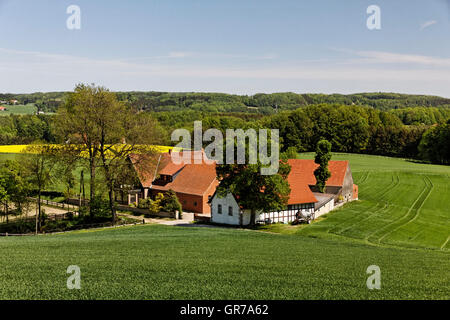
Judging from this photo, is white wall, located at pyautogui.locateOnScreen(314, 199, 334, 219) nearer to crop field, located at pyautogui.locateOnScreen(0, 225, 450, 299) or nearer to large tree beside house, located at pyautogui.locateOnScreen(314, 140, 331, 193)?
large tree beside house, located at pyautogui.locateOnScreen(314, 140, 331, 193)

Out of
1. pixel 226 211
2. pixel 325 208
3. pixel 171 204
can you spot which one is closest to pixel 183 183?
pixel 171 204

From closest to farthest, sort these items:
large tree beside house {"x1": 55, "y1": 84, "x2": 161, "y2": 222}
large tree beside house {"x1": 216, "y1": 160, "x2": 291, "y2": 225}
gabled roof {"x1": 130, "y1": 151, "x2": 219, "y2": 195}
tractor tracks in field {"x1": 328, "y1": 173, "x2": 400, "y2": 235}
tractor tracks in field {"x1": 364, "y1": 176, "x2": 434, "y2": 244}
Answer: tractor tracks in field {"x1": 364, "y1": 176, "x2": 434, "y2": 244} → tractor tracks in field {"x1": 328, "y1": 173, "x2": 400, "y2": 235} → large tree beside house {"x1": 216, "y1": 160, "x2": 291, "y2": 225} → large tree beside house {"x1": 55, "y1": 84, "x2": 161, "y2": 222} → gabled roof {"x1": 130, "y1": 151, "x2": 219, "y2": 195}

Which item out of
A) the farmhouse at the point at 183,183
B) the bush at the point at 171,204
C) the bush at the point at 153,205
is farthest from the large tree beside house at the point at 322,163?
the bush at the point at 153,205

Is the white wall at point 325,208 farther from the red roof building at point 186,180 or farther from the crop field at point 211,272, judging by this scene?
the crop field at point 211,272

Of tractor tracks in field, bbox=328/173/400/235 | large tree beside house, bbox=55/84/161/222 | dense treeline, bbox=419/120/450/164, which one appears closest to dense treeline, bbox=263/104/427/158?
dense treeline, bbox=419/120/450/164
